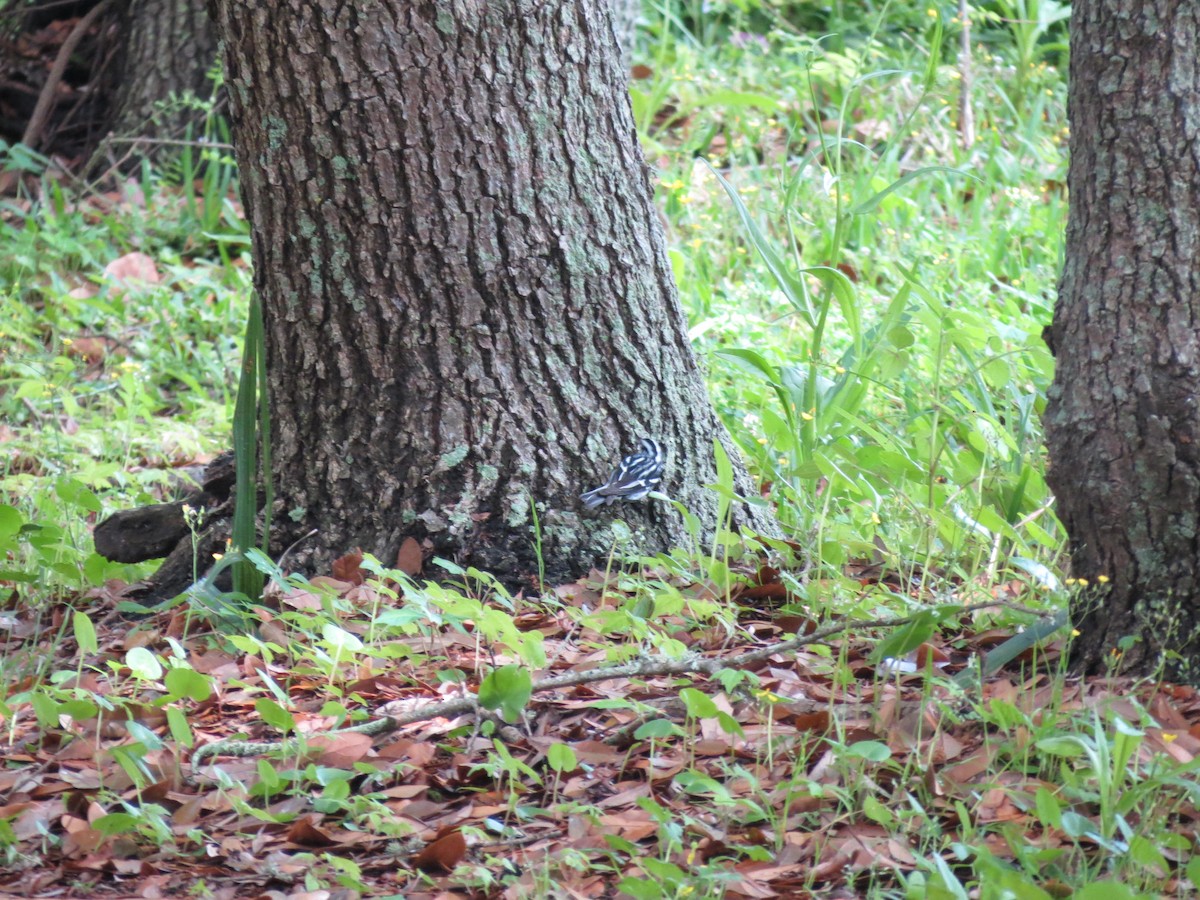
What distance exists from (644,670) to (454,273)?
0.91m

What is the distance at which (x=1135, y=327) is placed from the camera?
79.1 inches

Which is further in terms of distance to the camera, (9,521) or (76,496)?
(76,496)

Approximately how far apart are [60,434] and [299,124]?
1.93m

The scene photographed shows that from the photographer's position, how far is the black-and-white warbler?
267 cm

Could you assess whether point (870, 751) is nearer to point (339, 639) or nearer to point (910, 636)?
point (910, 636)

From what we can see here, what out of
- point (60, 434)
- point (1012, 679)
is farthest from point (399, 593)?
point (60, 434)

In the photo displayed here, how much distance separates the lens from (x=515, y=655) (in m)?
2.35

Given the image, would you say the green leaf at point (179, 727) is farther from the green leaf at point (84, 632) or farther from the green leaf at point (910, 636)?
the green leaf at point (910, 636)

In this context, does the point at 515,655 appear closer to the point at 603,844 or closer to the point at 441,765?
the point at 441,765

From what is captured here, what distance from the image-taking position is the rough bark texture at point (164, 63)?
552 centimetres

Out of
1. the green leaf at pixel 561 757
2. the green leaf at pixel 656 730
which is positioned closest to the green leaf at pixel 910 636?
the green leaf at pixel 656 730

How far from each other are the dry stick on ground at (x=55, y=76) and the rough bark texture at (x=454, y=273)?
364 centimetres

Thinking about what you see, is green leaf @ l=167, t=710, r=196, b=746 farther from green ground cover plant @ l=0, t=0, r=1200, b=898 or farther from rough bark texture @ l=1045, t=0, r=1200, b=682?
rough bark texture @ l=1045, t=0, r=1200, b=682

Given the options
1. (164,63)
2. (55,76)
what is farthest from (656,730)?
(55,76)
